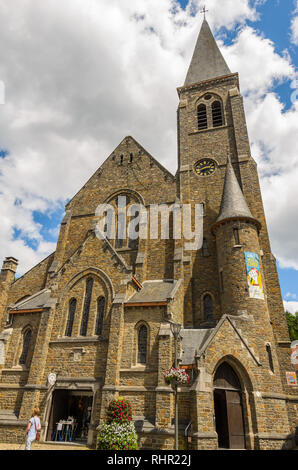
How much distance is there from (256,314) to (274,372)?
309 cm

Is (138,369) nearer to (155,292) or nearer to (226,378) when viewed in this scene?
(226,378)

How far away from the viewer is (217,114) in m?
28.8

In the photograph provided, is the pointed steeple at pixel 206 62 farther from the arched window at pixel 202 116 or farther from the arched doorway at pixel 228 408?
the arched doorway at pixel 228 408

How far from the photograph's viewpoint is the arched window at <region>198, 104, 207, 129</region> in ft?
94.0

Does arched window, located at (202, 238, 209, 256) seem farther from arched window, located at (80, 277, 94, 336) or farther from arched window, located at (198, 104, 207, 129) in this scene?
arched window, located at (198, 104, 207, 129)

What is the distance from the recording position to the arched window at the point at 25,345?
1804 centimetres

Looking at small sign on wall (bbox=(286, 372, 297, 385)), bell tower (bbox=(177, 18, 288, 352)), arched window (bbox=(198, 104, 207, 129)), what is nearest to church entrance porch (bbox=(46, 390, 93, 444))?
bell tower (bbox=(177, 18, 288, 352))

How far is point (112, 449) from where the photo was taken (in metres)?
11.7

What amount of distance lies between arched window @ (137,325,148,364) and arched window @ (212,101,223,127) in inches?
801

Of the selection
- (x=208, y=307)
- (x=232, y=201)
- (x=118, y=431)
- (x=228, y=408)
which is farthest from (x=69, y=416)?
(x=232, y=201)
